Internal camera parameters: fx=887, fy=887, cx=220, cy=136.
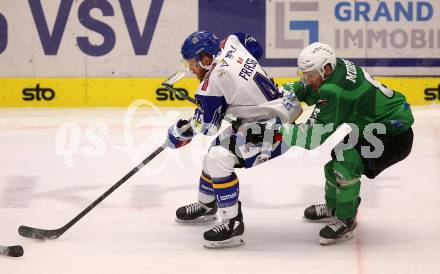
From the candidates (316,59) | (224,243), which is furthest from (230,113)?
(224,243)

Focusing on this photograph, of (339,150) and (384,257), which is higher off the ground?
(339,150)

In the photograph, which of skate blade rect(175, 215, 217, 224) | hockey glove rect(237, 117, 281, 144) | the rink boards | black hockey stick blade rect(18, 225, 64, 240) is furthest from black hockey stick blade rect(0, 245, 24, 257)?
the rink boards

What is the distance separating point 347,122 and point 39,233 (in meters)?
1.56

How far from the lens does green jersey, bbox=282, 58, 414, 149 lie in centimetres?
397

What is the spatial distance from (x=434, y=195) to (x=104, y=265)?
2.20 meters

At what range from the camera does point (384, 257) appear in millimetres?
3943

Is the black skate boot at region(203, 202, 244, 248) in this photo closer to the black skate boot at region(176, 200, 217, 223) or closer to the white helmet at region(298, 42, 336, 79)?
the black skate boot at region(176, 200, 217, 223)

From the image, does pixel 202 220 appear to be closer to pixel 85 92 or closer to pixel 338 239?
pixel 338 239

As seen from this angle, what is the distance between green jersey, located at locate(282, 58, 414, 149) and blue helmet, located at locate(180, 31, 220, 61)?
1.40 feet

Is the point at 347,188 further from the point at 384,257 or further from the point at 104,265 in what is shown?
the point at 104,265

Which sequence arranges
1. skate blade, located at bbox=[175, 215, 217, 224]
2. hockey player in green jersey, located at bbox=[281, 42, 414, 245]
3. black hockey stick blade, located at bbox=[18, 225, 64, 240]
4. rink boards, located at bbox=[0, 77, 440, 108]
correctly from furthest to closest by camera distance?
rink boards, located at bbox=[0, 77, 440, 108] < skate blade, located at bbox=[175, 215, 217, 224] < black hockey stick blade, located at bbox=[18, 225, 64, 240] < hockey player in green jersey, located at bbox=[281, 42, 414, 245]

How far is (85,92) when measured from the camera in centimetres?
864

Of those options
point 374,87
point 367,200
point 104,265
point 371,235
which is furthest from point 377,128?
point 104,265

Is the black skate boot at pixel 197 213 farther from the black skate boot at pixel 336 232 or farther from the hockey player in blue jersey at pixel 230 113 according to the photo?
the black skate boot at pixel 336 232
